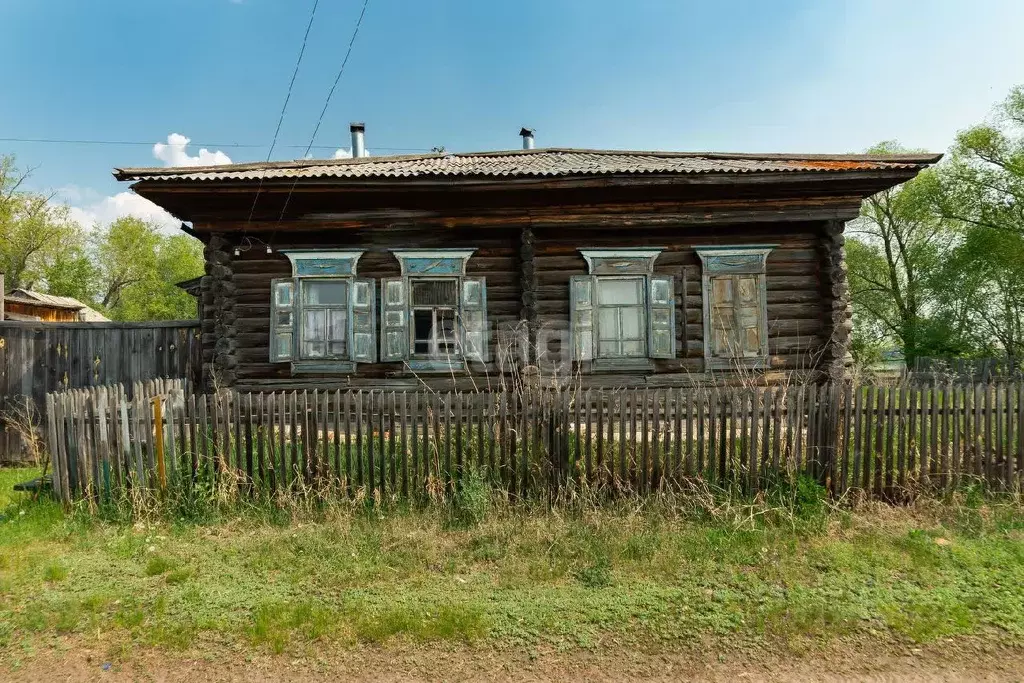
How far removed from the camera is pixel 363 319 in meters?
7.96

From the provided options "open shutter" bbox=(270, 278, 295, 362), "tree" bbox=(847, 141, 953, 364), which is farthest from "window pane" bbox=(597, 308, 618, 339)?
"tree" bbox=(847, 141, 953, 364)

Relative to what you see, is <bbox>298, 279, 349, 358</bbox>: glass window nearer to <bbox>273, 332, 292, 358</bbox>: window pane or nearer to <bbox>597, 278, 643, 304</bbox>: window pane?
<bbox>273, 332, 292, 358</bbox>: window pane

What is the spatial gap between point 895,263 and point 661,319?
81.3ft

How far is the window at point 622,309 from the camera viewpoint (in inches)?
314

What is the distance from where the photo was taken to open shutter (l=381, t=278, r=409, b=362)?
26.0ft

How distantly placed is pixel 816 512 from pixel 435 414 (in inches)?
134

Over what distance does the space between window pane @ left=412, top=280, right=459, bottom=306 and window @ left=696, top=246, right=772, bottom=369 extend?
391 centimetres

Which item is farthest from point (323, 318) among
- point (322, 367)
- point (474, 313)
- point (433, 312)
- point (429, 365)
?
point (474, 313)

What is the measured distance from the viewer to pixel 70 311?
30938mm

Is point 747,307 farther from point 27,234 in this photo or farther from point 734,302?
point 27,234

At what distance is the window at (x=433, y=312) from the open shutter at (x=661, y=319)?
2582 mm

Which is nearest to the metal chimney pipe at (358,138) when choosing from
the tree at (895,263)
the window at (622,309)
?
the window at (622,309)

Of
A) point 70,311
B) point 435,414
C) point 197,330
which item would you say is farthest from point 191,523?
point 70,311

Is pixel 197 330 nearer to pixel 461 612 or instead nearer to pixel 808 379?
pixel 461 612
